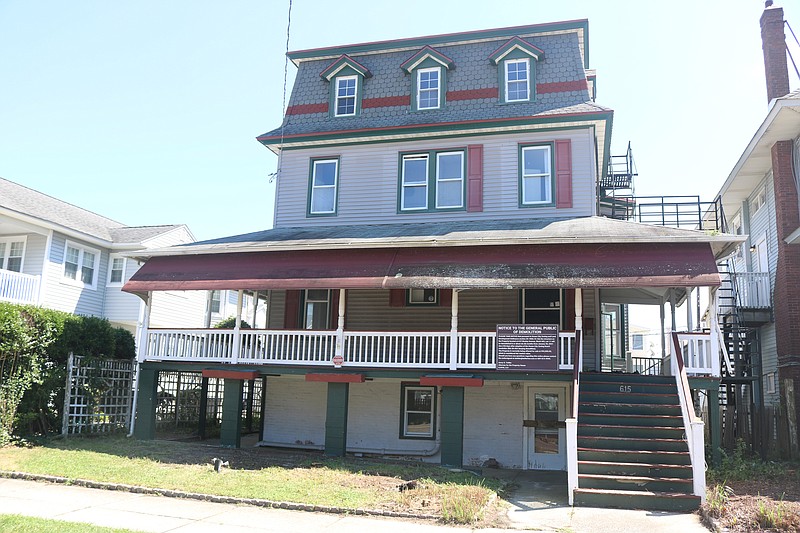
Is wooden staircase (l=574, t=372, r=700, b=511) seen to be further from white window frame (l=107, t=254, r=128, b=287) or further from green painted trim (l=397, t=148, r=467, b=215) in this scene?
white window frame (l=107, t=254, r=128, b=287)

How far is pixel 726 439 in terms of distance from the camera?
1560 cm

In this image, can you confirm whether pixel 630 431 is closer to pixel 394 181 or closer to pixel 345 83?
pixel 394 181

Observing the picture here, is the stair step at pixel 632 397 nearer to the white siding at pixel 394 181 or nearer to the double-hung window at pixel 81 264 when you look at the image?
the white siding at pixel 394 181

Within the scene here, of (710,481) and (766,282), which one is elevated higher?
(766,282)

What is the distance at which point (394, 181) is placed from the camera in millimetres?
19172

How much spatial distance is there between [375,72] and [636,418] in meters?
12.9

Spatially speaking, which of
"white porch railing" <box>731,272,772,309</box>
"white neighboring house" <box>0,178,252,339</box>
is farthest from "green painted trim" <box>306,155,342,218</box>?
"white porch railing" <box>731,272,772,309</box>

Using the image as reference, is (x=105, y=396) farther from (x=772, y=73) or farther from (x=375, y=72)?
(x=772, y=73)

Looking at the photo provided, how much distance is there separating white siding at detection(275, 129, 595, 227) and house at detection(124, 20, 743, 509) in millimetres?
45

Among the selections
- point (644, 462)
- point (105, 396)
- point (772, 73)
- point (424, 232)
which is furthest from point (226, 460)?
point (772, 73)

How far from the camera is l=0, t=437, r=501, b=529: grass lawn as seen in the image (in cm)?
1064

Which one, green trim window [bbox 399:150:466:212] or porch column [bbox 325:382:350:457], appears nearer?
porch column [bbox 325:382:350:457]

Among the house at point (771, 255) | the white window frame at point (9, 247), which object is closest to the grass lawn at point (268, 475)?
the house at point (771, 255)

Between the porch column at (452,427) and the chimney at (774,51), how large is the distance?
12.6m
